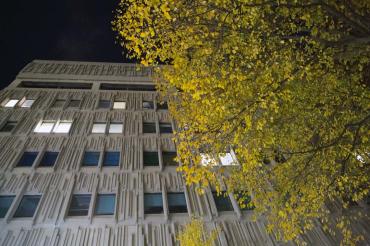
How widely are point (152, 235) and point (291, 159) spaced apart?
27.4 ft

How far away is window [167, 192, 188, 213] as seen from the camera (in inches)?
593

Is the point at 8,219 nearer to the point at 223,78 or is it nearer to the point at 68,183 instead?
the point at 68,183

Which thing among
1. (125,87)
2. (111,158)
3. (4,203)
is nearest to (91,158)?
(111,158)

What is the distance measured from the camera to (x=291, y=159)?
11391 mm

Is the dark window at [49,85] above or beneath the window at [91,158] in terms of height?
above

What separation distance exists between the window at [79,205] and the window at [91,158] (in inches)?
106

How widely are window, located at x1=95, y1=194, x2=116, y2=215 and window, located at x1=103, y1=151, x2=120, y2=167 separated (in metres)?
2.72

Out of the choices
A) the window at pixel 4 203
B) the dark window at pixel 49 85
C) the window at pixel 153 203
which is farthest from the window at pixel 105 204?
the dark window at pixel 49 85

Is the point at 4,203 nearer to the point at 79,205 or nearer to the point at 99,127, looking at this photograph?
the point at 79,205

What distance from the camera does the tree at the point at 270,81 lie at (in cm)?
928

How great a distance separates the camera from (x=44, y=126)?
1995cm

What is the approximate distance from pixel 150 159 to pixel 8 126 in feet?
39.6

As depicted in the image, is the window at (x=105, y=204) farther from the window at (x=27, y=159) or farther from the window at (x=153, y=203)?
the window at (x=27, y=159)

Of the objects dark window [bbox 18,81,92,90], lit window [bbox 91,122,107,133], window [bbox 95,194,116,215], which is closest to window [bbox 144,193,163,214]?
window [bbox 95,194,116,215]
